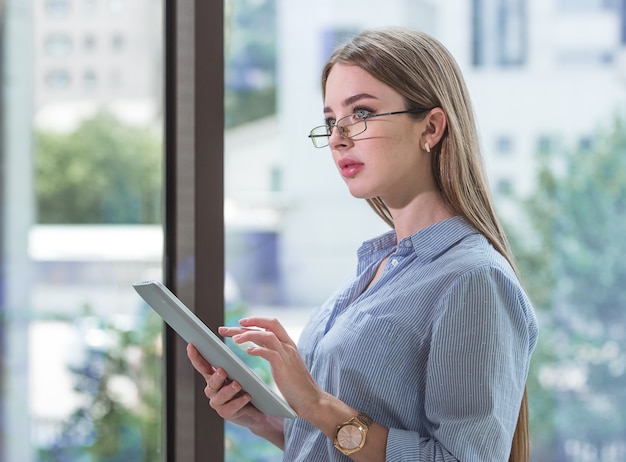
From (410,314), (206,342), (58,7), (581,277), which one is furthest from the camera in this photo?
(581,277)

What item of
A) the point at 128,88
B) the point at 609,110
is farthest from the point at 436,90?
the point at 609,110

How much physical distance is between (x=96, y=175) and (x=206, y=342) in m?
1.66

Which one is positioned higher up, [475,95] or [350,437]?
[475,95]

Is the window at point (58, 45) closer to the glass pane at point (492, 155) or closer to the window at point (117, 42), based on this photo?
the window at point (117, 42)

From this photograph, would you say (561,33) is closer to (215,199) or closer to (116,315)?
(116,315)

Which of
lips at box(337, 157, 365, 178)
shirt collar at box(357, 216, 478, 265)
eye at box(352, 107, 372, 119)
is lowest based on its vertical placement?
shirt collar at box(357, 216, 478, 265)

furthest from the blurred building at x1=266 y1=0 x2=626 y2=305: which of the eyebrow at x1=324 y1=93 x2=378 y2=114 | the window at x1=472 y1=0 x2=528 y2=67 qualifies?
the eyebrow at x1=324 y1=93 x2=378 y2=114

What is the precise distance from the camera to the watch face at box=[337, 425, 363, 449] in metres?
1.03

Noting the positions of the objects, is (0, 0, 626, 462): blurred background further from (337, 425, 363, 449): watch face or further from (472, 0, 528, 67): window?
(337, 425, 363, 449): watch face

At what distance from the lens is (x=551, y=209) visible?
2.96 meters

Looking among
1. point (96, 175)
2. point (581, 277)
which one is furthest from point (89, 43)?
point (581, 277)

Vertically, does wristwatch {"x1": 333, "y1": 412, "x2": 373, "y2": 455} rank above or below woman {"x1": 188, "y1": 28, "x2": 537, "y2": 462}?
below

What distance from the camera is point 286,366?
39.7 inches

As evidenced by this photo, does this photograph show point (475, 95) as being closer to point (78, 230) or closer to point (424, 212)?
point (78, 230)
